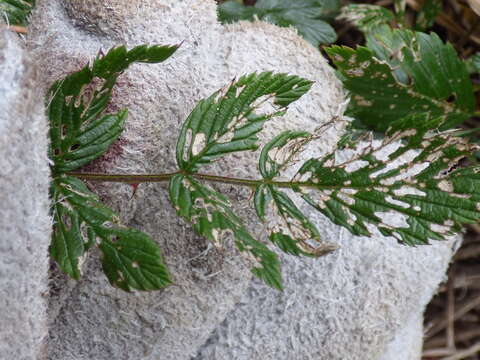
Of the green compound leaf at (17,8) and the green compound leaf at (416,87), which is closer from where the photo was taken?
the green compound leaf at (17,8)

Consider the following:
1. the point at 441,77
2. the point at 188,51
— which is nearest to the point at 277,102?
the point at 188,51

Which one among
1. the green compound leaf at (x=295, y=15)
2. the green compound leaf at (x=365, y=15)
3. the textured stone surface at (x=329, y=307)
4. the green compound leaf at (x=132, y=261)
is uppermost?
the green compound leaf at (x=365, y=15)

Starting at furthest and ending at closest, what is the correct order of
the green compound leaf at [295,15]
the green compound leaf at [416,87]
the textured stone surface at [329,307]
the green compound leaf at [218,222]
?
the green compound leaf at [295,15] < the green compound leaf at [416,87] < the textured stone surface at [329,307] < the green compound leaf at [218,222]

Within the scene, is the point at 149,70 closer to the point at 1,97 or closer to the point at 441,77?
the point at 1,97

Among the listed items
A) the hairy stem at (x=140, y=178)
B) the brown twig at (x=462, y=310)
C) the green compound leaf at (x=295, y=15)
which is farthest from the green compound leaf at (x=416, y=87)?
the brown twig at (x=462, y=310)

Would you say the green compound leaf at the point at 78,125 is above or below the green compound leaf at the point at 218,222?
above

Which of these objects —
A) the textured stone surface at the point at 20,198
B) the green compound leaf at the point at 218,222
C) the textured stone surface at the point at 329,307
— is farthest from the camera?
the textured stone surface at the point at 329,307

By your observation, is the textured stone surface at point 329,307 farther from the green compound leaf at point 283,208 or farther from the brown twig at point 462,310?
the brown twig at point 462,310
